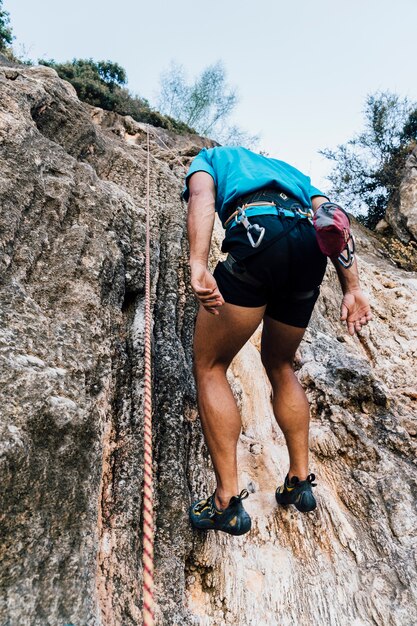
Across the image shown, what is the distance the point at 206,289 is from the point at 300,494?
1.46 meters

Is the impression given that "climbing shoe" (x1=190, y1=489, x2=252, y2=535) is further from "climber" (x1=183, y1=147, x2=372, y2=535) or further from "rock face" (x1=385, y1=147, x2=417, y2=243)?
"rock face" (x1=385, y1=147, x2=417, y2=243)

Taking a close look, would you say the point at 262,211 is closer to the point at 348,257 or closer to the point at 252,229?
the point at 252,229

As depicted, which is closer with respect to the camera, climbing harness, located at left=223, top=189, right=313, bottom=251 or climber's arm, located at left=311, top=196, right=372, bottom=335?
climbing harness, located at left=223, top=189, right=313, bottom=251

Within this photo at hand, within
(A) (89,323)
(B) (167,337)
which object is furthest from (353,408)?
(A) (89,323)

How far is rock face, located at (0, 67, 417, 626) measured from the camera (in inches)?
68.8

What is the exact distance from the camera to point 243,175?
2324 mm

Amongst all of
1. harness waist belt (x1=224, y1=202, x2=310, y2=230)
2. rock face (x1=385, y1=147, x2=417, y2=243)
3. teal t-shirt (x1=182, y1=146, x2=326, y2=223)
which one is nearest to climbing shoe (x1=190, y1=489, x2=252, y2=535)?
harness waist belt (x1=224, y1=202, x2=310, y2=230)

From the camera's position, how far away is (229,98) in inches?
874

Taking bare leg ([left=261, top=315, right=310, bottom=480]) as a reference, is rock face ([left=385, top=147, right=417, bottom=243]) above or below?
above

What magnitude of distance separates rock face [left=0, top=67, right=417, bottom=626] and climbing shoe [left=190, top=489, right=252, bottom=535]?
0.12 metres

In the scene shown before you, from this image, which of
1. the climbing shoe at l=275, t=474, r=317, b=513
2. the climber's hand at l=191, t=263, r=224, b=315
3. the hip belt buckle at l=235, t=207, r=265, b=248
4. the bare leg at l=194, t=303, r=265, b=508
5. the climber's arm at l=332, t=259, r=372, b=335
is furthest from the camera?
the climbing shoe at l=275, t=474, r=317, b=513

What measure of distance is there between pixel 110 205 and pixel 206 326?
1920mm

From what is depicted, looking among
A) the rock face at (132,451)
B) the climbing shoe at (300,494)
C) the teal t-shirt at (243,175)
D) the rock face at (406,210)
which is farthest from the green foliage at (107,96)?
the climbing shoe at (300,494)

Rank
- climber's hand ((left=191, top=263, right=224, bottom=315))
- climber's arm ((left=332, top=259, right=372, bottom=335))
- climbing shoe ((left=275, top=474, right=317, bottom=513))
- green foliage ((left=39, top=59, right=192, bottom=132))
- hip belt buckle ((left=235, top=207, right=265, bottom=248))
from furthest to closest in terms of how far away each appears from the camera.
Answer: green foliage ((left=39, top=59, right=192, bottom=132))
climbing shoe ((left=275, top=474, right=317, bottom=513))
climber's arm ((left=332, top=259, right=372, bottom=335))
hip belt buckle ((left=235, top=207, right=265, bottom=248))
climber's hand ((left=191, top=263, right=224, bottom=315))
